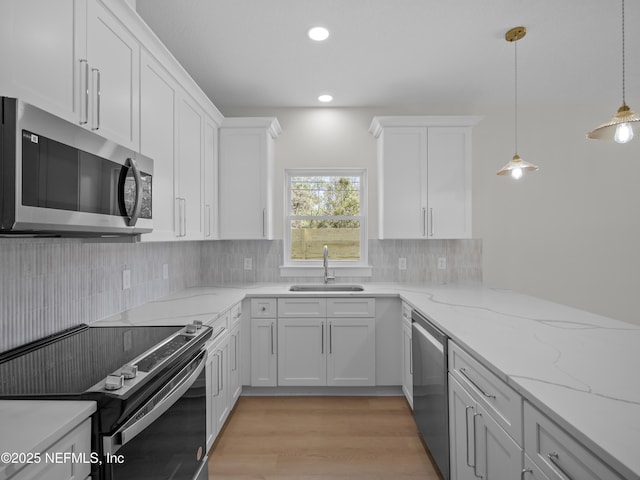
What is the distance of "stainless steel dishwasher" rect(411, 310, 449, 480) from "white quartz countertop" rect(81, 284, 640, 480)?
12 centimetres

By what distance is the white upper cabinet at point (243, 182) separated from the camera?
3.32 meters

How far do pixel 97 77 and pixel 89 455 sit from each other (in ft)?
4.42

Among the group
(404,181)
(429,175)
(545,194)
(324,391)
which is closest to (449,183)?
(429,175)

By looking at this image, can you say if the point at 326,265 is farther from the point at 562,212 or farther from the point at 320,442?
the point at 562,212

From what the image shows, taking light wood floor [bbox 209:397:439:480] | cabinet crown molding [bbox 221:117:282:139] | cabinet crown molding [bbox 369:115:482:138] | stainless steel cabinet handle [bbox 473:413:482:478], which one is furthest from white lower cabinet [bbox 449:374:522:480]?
cabinet crown molding [bbox 221:117:282:139]

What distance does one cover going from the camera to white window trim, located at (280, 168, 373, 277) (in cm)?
361

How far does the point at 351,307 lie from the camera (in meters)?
2.99

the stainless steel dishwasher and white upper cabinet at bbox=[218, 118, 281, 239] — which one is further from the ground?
white upper cabinet at bbox=[218, 118, 281, 239]

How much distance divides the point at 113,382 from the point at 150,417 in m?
0.22

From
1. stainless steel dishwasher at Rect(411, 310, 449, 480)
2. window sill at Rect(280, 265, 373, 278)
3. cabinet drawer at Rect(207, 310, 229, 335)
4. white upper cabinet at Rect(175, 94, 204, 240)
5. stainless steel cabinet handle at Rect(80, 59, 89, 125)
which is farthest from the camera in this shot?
window sill at Rect(280, 265, 373, 278)

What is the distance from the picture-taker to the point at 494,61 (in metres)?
2.74

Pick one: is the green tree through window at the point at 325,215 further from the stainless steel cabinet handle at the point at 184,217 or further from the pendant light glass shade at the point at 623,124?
the pendant light glass shade at the point at 623,124

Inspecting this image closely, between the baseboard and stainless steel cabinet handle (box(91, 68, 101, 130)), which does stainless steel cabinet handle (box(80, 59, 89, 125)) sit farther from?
the baseboard

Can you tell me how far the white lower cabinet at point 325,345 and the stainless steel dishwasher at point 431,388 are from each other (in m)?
0.55
